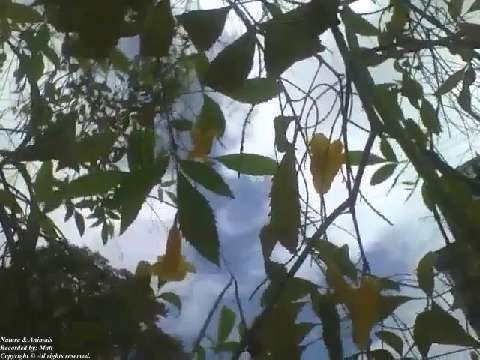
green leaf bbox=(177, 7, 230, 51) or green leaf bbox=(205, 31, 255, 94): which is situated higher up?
green leaf bbox=(177, 7, 230, 51)

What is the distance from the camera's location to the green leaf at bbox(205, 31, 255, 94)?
0.35m

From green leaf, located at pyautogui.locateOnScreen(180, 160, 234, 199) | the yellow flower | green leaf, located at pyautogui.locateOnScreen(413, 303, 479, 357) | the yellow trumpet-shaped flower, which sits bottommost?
green leaf, located at pyautogui.locateOnScreen(413, 303, 479, 357)

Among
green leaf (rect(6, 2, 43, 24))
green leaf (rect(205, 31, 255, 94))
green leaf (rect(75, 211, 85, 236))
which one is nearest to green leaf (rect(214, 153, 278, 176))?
green leaf (rect(205, 31, 255, 94))

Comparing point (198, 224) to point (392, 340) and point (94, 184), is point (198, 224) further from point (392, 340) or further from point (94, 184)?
point (392, 340)

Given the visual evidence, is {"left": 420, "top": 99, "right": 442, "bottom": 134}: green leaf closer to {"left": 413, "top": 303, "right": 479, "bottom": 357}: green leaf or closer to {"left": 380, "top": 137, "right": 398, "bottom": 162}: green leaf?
{"left": 380, "top": 137, "right": 398, "bottom": 162}: green leaf

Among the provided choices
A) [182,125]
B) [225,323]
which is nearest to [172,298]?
[225,323]

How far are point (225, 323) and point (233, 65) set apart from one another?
0.39 meters

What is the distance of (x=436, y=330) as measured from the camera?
413 millimetres

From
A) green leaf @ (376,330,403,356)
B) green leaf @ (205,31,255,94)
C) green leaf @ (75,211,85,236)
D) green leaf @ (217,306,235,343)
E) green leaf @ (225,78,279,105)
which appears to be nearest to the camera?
green leaf @ (205,31,255,94)

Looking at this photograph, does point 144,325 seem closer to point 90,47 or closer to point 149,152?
point 149,152

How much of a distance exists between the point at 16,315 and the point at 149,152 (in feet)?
1.03

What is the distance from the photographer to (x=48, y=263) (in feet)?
2.53

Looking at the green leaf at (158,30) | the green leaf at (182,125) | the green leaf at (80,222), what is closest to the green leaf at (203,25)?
the green leaf at (158,30)

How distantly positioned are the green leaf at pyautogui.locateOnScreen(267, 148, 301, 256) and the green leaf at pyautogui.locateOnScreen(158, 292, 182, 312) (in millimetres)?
332
